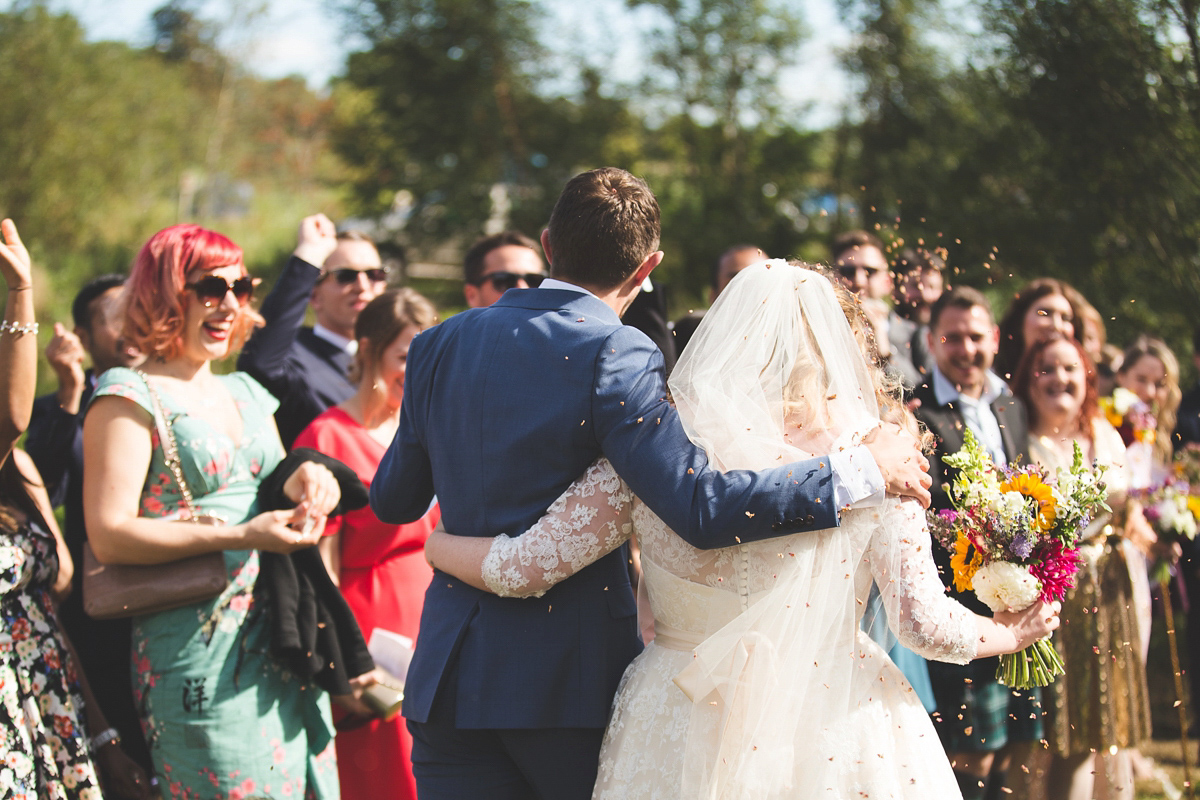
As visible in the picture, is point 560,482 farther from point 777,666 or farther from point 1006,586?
point 1006,586

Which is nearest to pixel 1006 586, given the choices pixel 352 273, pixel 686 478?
pixel 686 478

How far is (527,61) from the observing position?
1673cm

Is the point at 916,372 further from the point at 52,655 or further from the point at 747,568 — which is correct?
the point at 52,655

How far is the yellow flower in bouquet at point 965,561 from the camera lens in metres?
2.51

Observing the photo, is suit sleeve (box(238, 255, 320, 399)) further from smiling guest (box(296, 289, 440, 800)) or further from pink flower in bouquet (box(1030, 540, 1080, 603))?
pink flower in bouquet (box(1030, 540, 1080, 603))

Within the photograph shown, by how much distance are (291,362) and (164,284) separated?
46.4 inches

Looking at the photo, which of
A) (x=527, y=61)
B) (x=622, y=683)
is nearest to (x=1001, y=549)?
(x=622, y=683)

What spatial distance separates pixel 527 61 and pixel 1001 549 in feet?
51.9

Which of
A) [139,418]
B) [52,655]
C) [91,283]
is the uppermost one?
[139,418]

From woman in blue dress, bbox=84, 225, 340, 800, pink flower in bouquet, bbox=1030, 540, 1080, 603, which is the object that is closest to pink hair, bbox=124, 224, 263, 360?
woman in blue dress, bbox=84, 225, 340, 800

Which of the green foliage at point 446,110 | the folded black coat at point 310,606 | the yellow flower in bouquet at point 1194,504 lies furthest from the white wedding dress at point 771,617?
the green foliage at point 446,110

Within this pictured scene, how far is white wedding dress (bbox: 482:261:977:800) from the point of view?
2.14 meters

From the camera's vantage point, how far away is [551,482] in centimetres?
223

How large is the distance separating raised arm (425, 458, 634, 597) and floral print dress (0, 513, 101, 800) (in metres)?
1.47
